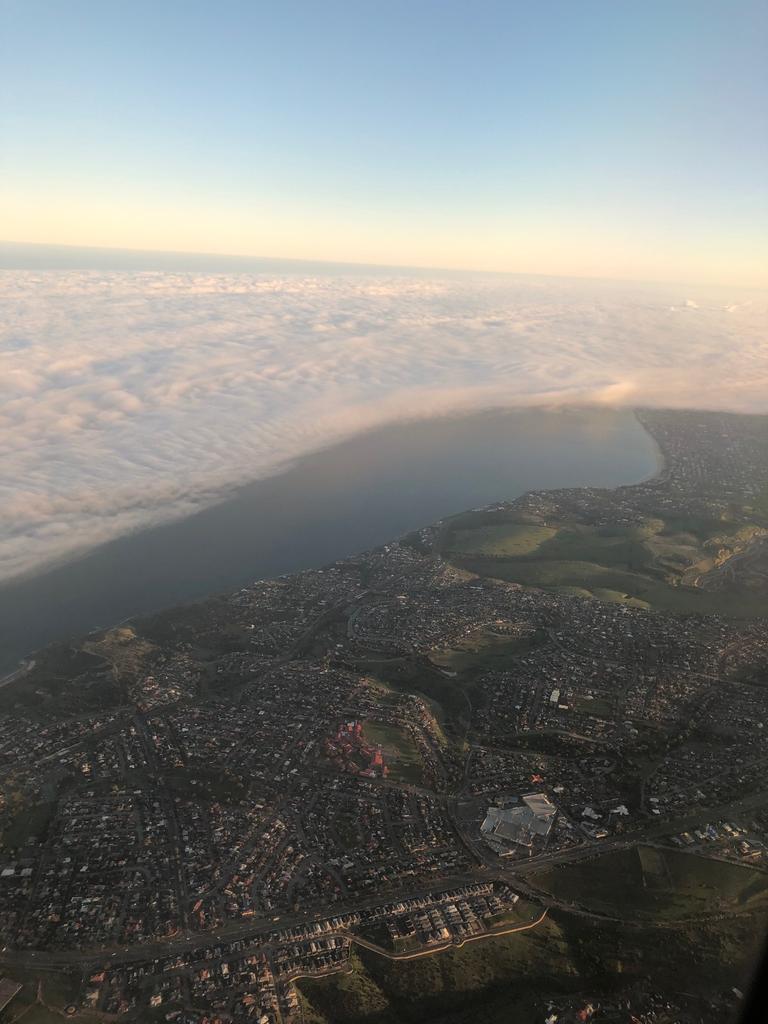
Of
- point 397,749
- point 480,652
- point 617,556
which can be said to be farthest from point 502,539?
point 397,749

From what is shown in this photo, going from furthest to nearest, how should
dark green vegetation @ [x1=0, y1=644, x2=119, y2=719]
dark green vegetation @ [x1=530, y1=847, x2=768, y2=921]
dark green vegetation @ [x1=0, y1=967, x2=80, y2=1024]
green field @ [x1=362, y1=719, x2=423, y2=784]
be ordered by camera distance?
dark green vegetation @ [x1=0, y1=644, x2=119, y2=719]
green field @ [x1=362, y1=719, x2=423, y2=784]
dark green vegetation @ [x1=530, y1=847, x2=768, y2=921]
dark green vegetation @ [x1=0, y1=967, x2=80, y2=1024]

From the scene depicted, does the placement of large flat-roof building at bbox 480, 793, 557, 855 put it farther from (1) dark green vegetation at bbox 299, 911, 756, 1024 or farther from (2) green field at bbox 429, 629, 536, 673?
(2) green field at bbox 429, 629, 536, 673

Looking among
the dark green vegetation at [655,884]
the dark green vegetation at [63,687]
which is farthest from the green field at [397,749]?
the dark green vegetation at [63,687]

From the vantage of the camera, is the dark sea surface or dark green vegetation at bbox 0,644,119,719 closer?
dark green vegetation at bbox 0,644,119,719

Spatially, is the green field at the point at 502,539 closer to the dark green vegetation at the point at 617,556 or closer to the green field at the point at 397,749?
the dark green vegetation at the point at 617,556

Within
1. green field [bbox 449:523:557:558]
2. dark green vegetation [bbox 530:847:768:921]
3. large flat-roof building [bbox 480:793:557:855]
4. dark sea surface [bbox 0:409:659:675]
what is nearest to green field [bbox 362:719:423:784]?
large flat-roof building [bbox 480:793:557:855]

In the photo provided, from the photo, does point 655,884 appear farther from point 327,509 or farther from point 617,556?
point 327,509

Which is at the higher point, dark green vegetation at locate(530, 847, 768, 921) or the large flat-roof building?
dark green vegetation at locate(530, 847, 768, 921)
